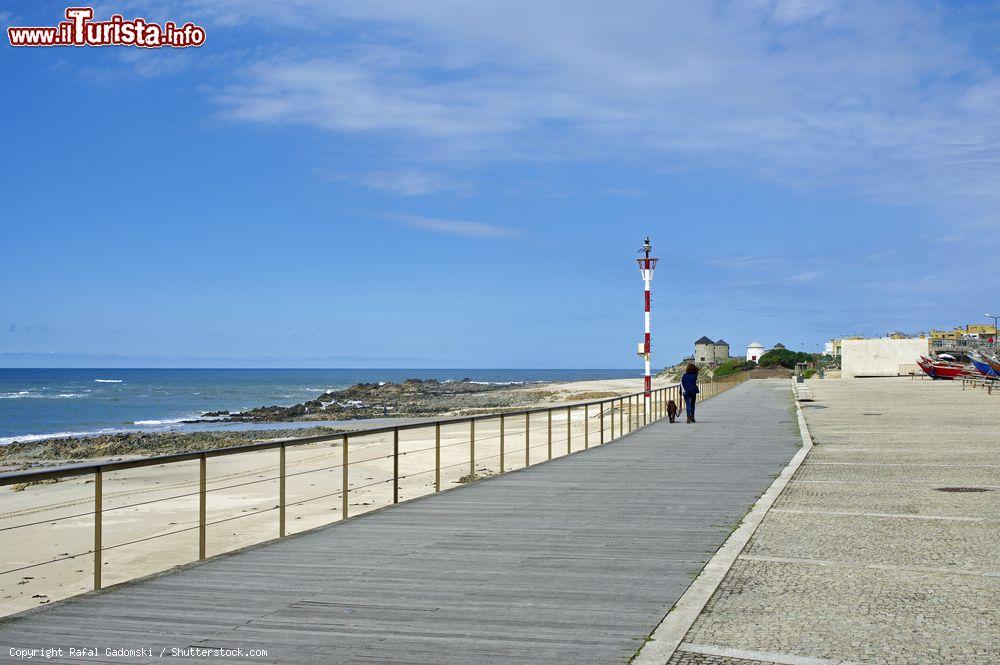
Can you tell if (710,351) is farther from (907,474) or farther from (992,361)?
(907,474)

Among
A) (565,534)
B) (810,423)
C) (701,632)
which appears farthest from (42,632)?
(810,423)

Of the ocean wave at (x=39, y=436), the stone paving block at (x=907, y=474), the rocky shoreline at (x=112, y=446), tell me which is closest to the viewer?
the stone paving block at (x=907, y=474)

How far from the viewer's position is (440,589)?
634cm

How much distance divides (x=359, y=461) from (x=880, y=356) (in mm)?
80338

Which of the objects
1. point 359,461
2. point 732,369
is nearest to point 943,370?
point 732,369

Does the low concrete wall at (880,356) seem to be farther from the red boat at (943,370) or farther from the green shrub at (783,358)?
the green shrub at (783,358)

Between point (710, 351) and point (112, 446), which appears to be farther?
point (710, 351)

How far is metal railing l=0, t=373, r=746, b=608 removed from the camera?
678 cm

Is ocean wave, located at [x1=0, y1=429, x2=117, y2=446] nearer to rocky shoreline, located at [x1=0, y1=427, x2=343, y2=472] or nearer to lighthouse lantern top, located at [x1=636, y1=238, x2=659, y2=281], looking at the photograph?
rocky shoreline, located at [x1=0, y1=427, x2=343, y2=472]

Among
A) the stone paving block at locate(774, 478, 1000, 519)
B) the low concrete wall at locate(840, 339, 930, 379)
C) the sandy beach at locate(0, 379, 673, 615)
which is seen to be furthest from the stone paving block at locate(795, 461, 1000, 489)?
the low concrete wall at locate(840, 339, 930, 379)

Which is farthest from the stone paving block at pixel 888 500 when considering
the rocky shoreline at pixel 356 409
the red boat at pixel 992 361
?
the red boat at pixel 992 361

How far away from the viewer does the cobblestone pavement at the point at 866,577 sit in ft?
16.6

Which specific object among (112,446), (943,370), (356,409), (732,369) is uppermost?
(732,369)

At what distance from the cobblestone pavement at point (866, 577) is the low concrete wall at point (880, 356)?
79762 millimetres
